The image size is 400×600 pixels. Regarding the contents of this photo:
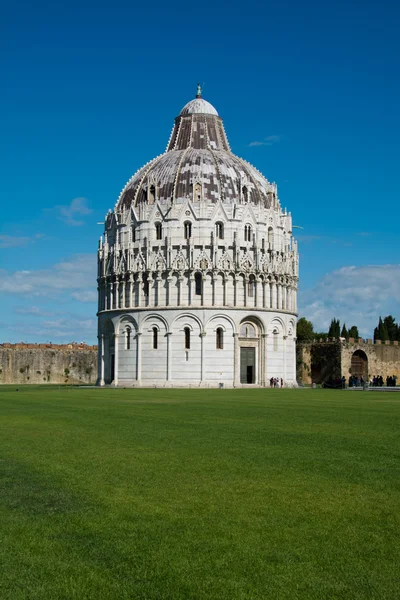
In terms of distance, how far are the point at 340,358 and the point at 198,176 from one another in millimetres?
29089

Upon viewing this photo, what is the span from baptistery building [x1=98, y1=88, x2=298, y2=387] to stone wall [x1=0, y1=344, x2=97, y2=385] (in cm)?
1862

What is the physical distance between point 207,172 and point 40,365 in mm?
35115

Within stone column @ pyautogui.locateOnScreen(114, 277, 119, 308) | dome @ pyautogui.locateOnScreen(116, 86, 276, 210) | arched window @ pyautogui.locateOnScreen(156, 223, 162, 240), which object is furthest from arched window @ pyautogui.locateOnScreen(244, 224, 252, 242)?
stone column @ pyautogui.locateOnScreen(114, 277, 119, 308)

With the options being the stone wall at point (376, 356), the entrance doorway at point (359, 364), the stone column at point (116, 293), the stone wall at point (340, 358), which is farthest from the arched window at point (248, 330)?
the entrance doorway at point (359, 364)

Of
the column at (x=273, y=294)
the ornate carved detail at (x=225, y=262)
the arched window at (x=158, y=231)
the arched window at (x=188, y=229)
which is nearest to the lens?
the ornate carved detail at (x=225, y=262)

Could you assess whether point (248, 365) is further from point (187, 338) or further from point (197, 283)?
point (197, 283)

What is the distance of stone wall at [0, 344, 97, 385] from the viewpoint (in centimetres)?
9819

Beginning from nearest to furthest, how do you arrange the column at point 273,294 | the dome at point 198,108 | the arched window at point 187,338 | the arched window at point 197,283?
the arched window at point 197,283 → the arched window at point 187,338 → the column at point 273,294 → the dome at point 198,108

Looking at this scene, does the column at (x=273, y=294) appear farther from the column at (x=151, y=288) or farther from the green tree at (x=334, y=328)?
the green tree at (x=334, y=328)

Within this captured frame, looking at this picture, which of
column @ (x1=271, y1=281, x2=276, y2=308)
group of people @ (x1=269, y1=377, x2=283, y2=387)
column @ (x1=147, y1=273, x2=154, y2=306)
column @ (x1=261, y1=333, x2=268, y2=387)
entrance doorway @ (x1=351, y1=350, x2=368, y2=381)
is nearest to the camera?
column @ (x1=147, y1=273, x2=154, y2=306)

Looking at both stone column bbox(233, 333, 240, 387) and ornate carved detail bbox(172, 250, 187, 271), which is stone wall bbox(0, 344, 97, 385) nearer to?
stone column bbox(233, 333, 240, 387)

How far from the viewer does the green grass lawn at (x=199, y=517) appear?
24.9 ft

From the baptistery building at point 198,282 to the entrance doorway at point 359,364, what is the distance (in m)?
15.3

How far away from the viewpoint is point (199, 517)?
10.1 m
